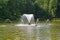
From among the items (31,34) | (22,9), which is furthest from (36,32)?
(22,9)

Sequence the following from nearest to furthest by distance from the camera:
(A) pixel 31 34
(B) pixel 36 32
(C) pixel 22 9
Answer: (A) pixel 31 34 → (B) pixel 36 32 → (C) pixel 22 9

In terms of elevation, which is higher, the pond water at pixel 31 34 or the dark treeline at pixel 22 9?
the pond water at pixel 31 34

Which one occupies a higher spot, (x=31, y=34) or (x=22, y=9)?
(x=31, y=34)

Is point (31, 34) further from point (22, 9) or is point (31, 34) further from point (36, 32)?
point (22, 9)

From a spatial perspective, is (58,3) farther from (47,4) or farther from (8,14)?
(8,14)

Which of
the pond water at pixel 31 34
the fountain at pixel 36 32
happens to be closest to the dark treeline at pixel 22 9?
the fountain at pixel 36 32

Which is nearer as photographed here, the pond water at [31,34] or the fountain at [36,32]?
the pond water at [31,34]

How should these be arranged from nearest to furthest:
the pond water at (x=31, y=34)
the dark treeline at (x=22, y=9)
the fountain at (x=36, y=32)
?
1. the pond water at (x=31, y=34)
2. the fountain at (x=36, y=32)
3. the dark treeline at (x=22, y=9)

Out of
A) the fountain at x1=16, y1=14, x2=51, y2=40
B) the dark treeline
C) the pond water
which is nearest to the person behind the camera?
the pond water

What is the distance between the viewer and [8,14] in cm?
5681

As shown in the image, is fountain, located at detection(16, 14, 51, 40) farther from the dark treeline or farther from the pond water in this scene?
the dark treeline

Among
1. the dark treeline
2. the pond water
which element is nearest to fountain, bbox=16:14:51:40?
the pond water

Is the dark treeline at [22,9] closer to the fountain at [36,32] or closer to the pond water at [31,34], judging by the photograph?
the fountain at [36,32]

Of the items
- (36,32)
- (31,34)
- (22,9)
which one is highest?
(31,34)
